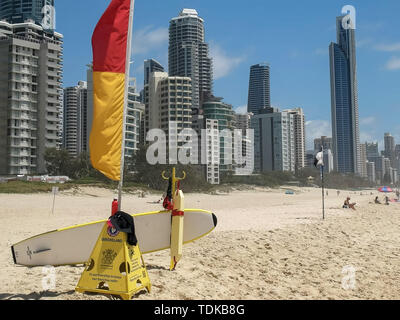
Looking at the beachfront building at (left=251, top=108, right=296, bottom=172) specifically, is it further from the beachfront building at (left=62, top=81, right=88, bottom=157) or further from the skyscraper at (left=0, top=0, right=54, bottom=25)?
the skyscraper at (left=0, top=0, right=54, bottom=25)

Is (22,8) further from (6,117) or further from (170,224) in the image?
→ (170,224)

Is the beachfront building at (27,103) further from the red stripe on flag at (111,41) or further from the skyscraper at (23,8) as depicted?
the skyscraper at (23,8)

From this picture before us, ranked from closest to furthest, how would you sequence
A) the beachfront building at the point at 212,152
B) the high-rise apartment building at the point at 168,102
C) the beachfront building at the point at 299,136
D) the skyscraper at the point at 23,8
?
1. the beachfront building at the point at 212,152
2. the high-rise apartment building at the point at 168,102
3. the skyscraper at the point at 23,8
4. the beachfront building at the point at 299,136

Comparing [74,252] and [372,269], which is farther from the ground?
[74,252]

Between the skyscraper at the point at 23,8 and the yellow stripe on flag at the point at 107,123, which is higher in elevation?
the skyscraper at the point at 23,8

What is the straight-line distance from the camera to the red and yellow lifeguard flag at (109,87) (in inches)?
193

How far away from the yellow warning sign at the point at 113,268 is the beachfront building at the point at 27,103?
65.7m

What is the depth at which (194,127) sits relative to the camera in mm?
104938

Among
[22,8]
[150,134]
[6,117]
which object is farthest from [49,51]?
[22,8]

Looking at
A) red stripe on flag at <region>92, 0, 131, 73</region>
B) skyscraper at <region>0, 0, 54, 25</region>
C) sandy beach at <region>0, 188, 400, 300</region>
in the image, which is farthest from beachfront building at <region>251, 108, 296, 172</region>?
red stripe on flag at <region>92, 0, 131, 73</region>

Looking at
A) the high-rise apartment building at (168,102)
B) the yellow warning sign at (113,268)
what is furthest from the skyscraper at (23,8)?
the yellow warning sign at (113,268)

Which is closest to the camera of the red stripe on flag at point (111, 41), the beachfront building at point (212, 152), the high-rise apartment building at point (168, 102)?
the red stripe on flag at point (111, 41)
